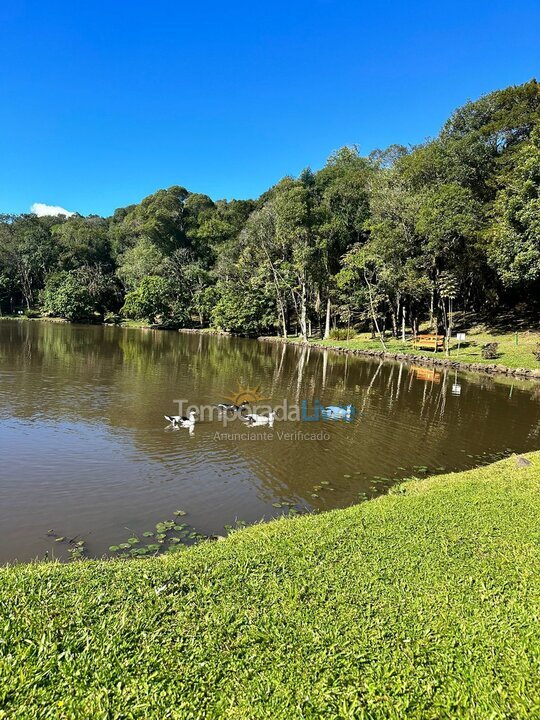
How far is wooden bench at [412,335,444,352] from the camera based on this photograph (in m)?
37.3

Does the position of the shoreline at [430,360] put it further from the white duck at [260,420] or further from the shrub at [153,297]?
the white duck at [260,420]

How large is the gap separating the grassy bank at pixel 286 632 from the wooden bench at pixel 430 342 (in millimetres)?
33670

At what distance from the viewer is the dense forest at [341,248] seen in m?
34.8

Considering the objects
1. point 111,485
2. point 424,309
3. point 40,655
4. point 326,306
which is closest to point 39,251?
point 326,306

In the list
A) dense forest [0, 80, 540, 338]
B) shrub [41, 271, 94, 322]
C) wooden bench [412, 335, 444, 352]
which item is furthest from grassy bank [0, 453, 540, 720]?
shrub [41, 271, 94, 322]

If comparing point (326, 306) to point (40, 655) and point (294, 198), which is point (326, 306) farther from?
point (40, 655)

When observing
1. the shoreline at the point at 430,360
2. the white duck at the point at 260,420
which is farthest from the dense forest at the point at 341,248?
the white duck at the point at 260,420

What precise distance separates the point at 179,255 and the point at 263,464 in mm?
65921

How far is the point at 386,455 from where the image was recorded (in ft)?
39.9

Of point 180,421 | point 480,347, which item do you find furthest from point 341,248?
point 180,421

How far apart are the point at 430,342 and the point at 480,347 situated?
395 centimetres

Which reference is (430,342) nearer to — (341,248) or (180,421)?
(341,248)

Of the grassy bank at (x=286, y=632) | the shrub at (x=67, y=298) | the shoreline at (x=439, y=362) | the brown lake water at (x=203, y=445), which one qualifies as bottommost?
the brown lake water at (x=203, y=445)

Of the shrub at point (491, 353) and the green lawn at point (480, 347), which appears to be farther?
the shrub at point (491, 353)
